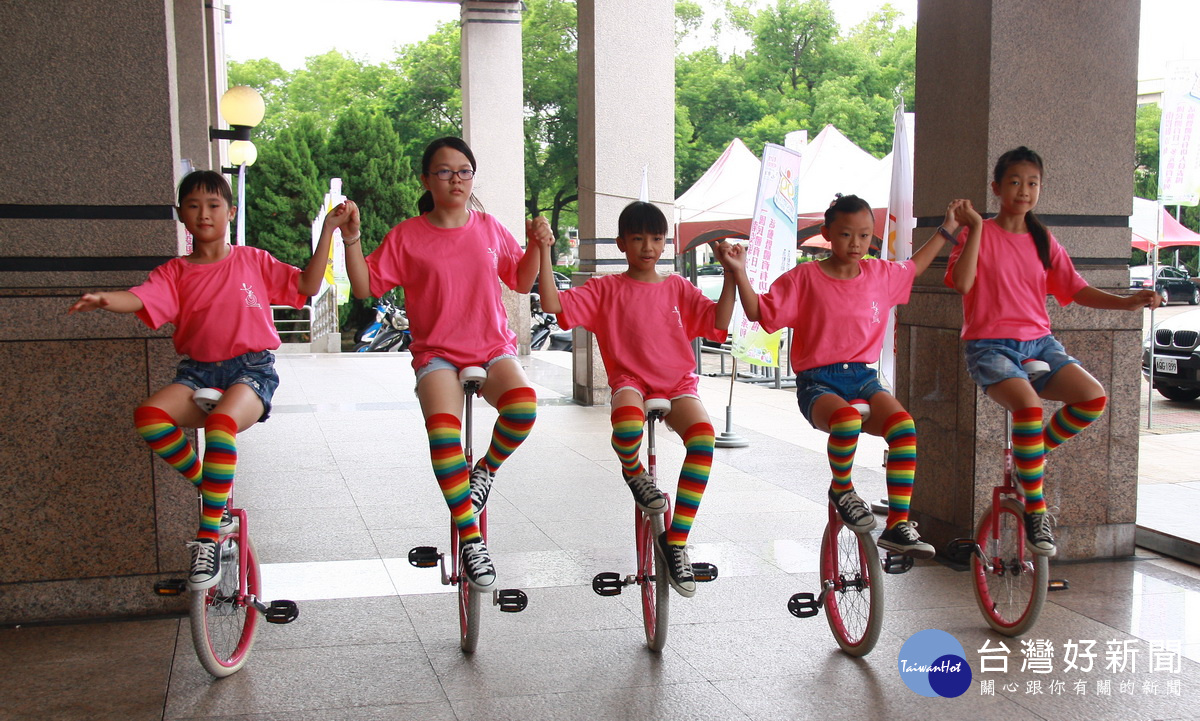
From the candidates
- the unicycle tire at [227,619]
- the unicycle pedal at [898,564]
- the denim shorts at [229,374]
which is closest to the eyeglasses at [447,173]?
the denim shorts at [229,374]

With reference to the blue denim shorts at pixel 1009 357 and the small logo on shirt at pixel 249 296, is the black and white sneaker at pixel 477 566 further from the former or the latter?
the blue denim shorts at pixel 1009 357

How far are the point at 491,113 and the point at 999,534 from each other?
15372 mm

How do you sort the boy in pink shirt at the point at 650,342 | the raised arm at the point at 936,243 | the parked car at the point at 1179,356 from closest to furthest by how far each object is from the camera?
the boy in pink shirt at the point at 650,342, the raised arm at the point at 936,243, the parked car at the point at 1179,356

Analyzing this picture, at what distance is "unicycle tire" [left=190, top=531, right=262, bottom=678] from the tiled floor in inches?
3.4

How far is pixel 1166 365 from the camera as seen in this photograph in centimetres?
1342

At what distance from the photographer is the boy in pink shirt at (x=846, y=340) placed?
4.30 m

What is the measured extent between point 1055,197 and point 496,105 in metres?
14.3

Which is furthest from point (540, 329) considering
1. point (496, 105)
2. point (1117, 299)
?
point (1117, 299)

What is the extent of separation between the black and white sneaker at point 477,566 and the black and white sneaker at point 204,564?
3.00ft

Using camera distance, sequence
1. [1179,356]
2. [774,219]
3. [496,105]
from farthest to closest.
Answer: [496,105] → [1179,356] → [774,219]

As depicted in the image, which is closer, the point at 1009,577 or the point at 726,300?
the point at 726,300

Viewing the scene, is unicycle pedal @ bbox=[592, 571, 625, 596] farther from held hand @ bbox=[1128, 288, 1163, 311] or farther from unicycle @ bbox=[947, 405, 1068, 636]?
held hand @ bbox=[1128, 288, 1163, 311]

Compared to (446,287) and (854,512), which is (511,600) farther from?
(854,512)

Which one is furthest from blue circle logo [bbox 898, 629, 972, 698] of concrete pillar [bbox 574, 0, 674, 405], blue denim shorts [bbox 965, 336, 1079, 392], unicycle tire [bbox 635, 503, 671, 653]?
concrete pillar [bbox 574, 0, 674, 405]
